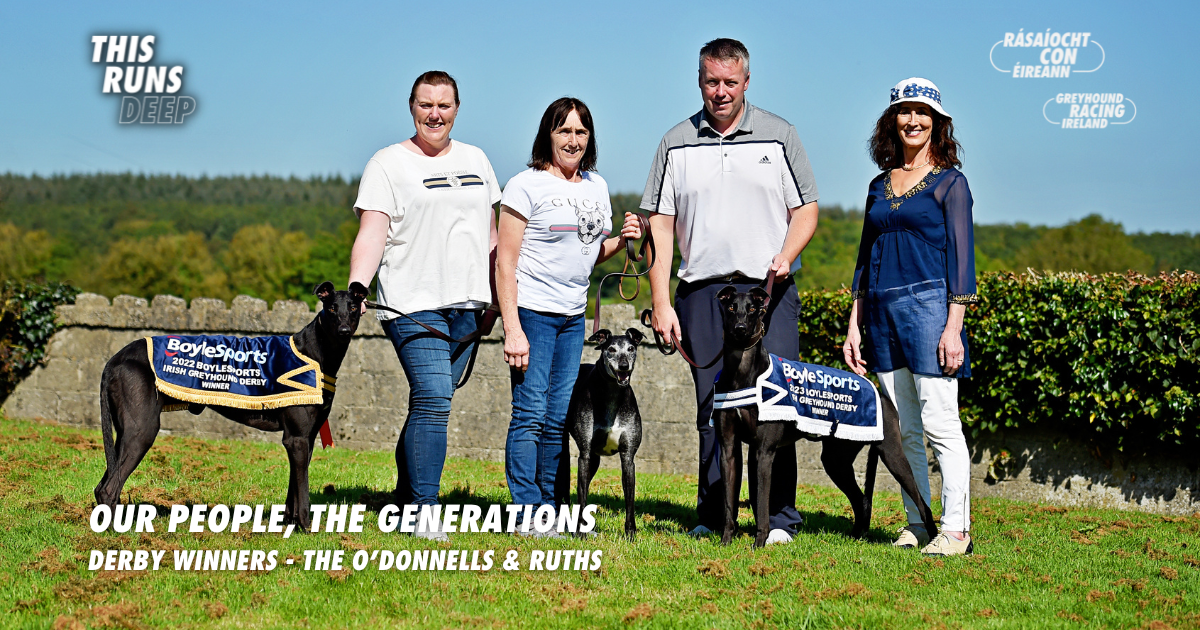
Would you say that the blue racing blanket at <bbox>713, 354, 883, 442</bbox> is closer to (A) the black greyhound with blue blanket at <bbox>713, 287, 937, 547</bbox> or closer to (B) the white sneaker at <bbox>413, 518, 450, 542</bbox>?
(A) the black greyhound with blue blanket at <bbox>713, 287, 937, 547</bbox>

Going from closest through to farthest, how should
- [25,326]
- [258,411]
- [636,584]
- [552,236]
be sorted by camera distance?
[636,584] → [552,236] → [258,411] → [25,326]

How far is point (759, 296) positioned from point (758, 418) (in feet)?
2.13

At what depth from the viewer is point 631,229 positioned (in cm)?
491

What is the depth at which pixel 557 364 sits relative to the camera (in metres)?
4.87

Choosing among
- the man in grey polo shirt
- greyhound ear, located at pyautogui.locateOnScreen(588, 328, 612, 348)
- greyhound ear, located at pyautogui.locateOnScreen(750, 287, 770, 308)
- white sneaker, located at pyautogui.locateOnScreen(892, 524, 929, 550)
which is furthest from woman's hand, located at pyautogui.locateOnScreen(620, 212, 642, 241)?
white sneaker, located at pyautogui.locateOnScreen(892, 524, 929, 550)

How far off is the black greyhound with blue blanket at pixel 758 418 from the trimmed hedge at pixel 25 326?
418 inches

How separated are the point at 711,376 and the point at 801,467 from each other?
13.9ft

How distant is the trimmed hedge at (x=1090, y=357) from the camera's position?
7055 mm

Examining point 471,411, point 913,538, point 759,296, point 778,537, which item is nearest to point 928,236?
point 759,296

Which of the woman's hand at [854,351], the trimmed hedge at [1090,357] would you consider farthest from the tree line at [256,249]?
the woman's hand at [854,351]

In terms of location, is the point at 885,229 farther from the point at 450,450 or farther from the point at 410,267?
the point at 450,450

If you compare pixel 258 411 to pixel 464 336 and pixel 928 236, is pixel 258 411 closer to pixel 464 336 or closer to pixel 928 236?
pixel 464 336

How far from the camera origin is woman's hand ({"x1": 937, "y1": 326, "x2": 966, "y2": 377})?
461cm

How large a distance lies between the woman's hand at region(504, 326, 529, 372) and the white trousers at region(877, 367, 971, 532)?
1.96 m
